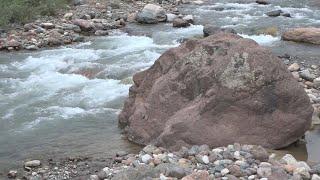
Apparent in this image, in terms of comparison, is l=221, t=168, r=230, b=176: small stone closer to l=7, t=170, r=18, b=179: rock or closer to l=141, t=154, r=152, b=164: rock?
l=141, t=154, r=152, b=164: rock

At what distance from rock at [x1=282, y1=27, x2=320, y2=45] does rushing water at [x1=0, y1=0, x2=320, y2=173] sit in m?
0.37

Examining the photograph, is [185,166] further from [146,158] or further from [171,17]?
[171,17]

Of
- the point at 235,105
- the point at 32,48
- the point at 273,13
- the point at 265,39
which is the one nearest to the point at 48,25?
the point at 32,48

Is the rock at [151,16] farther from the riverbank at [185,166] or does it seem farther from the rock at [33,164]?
the rock at [33,164]

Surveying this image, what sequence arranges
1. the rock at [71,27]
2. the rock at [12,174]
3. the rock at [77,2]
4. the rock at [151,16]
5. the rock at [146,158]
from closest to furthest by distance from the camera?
the rock at [146,158]
the rock at [12,174]
the rock at [71,27]
the rock at [151,16]
the rock at [77,2]

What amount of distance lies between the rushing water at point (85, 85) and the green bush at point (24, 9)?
3080 millimetres

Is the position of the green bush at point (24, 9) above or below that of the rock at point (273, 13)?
above

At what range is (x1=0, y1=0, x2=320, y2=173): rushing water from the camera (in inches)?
361

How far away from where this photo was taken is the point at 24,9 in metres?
18.7

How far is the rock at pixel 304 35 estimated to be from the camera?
15.4 m

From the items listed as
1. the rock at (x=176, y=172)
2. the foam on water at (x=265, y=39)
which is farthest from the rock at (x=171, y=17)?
the rock at (x=176, y=172)

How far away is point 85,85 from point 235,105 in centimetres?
500

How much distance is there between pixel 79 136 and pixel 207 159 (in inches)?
120

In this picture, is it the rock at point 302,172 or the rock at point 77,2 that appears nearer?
the rock at point 302,172
